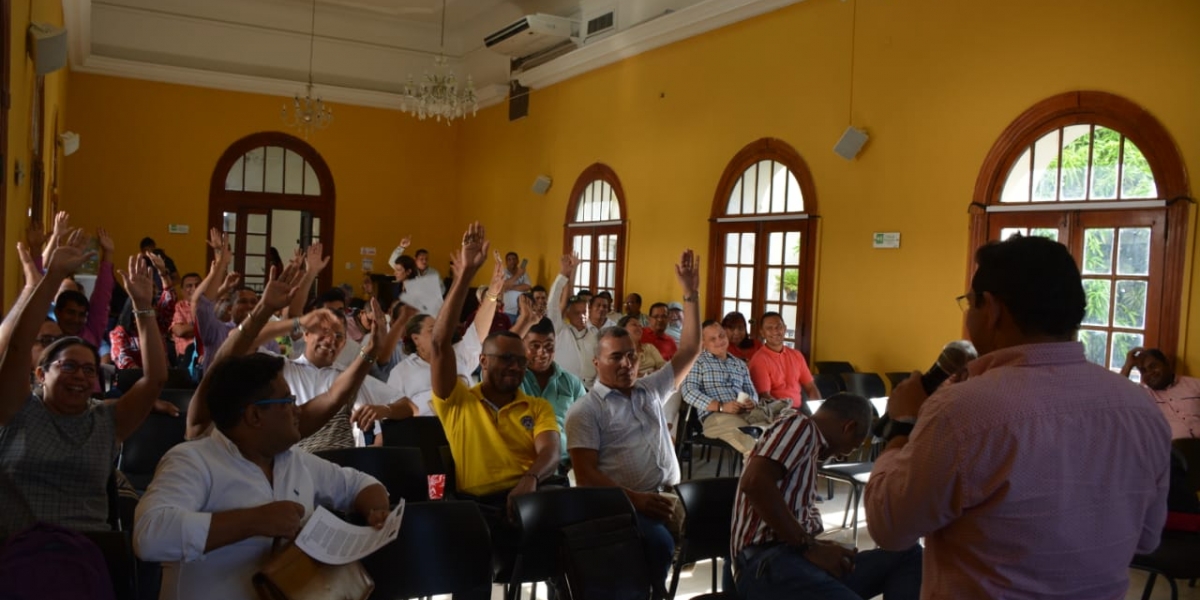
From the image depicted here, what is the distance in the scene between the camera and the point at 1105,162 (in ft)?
19.4

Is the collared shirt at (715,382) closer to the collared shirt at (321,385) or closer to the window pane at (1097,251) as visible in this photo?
the window pane at (1097,251)

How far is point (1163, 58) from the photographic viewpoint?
18.3 ft

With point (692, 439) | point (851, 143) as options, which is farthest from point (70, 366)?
point (851, 143)

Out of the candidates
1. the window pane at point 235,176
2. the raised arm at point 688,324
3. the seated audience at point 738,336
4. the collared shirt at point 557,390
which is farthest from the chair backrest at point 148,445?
the window pane at point 235,176

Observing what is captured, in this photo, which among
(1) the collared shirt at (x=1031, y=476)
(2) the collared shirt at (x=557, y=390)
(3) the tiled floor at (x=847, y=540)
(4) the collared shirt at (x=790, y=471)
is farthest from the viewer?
(2) the collared shirt at (x=557, y=390)

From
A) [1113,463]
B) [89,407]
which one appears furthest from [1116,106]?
[89,407]

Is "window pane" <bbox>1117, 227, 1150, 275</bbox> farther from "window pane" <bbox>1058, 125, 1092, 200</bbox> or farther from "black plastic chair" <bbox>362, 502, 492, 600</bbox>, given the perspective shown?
"black plastic chair" <bbox>362, 502, 492, 600</bbox>

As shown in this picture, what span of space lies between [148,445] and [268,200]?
10.5 m

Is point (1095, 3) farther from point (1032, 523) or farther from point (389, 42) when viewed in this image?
point (389, 42)

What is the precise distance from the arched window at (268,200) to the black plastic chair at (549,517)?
11.6m

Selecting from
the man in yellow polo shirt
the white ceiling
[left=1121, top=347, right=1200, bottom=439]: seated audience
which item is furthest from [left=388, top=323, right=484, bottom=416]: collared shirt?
the white ceiling

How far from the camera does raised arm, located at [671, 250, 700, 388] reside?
3.97 metres

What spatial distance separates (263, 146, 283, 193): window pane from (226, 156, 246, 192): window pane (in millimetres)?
370

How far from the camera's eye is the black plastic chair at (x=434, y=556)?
2.63 m
